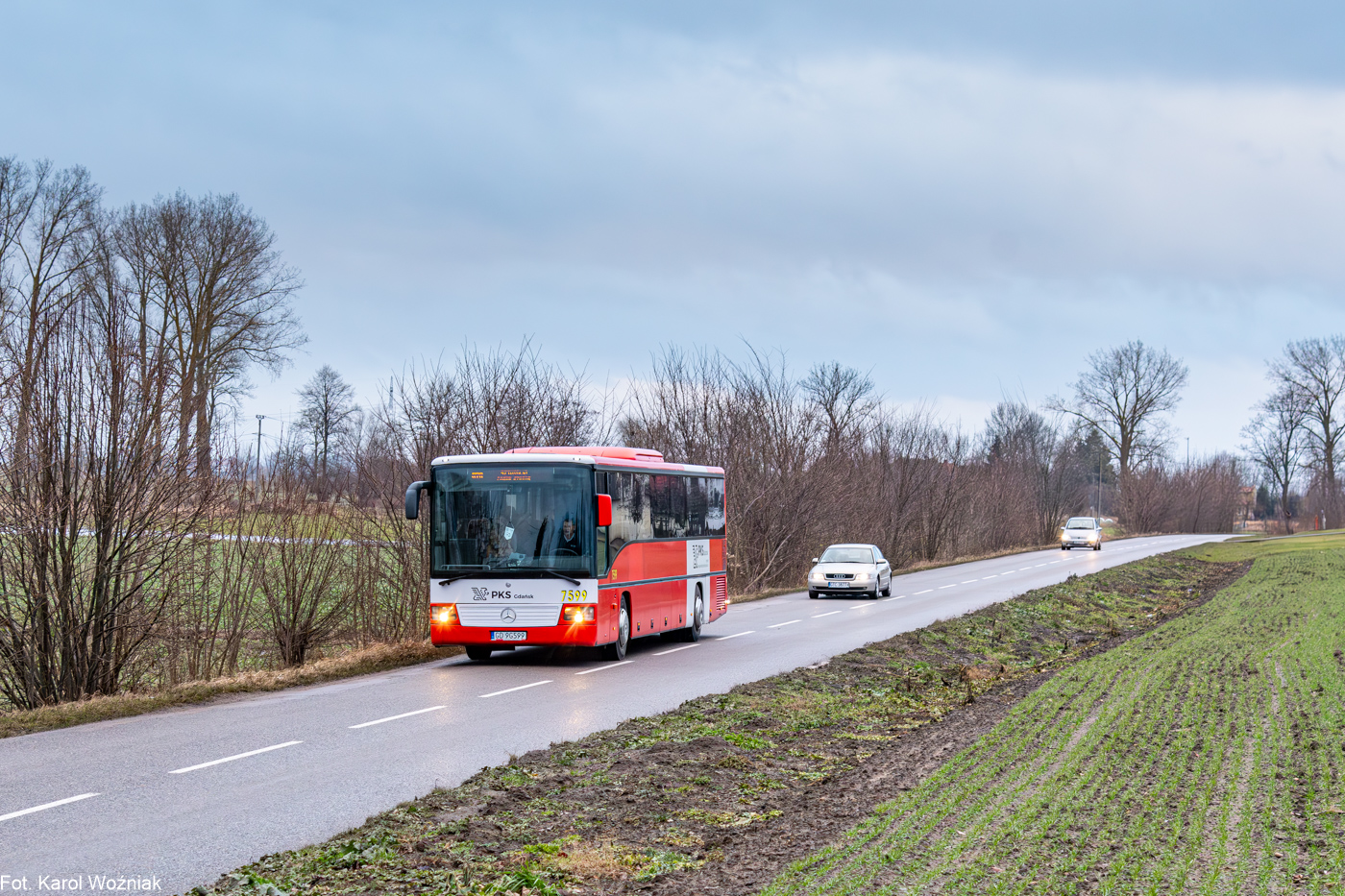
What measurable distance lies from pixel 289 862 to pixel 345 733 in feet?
16.2

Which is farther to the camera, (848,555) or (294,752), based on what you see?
(848,555)

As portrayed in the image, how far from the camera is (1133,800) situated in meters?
8.19

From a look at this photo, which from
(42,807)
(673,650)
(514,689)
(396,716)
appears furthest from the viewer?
(673,650)


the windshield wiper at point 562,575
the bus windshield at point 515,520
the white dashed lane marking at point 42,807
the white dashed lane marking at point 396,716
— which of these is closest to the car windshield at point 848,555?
the bus windshield at point 515,520

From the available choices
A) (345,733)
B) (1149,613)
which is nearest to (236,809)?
(345,733)

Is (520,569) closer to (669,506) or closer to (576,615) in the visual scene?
(576,615)

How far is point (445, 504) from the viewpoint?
57.8 feet

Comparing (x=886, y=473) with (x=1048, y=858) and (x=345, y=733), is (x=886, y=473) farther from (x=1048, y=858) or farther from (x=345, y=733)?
(x=1048, y=858)

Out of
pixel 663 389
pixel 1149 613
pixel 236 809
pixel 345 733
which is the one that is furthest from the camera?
pixel 663 389

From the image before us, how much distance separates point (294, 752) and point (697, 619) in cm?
1220

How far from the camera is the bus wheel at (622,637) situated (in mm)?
18484

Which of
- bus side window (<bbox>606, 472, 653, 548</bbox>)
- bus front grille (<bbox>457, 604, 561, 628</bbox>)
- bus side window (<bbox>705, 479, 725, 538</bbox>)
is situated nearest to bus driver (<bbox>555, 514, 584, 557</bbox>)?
bus side window (<bbox>606, 472, 653, 548</bbox>)

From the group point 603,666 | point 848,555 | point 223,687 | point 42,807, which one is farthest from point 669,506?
point 848,555

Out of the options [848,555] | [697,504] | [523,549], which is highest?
[697,504]
